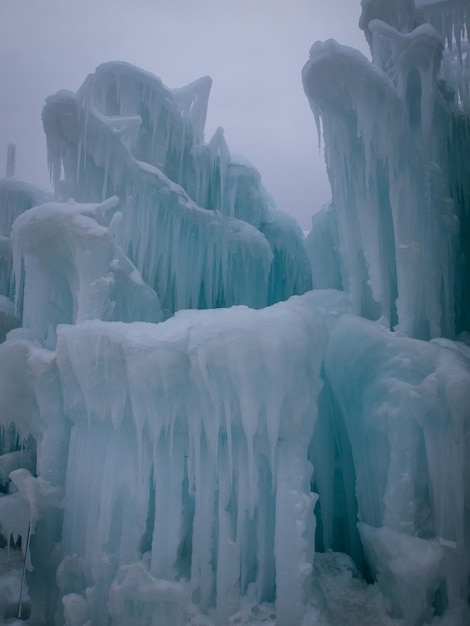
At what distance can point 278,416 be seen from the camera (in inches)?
186

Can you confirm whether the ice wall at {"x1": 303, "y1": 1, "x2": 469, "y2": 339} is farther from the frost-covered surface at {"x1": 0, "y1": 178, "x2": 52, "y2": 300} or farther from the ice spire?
the ice spire

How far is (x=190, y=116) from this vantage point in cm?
1091

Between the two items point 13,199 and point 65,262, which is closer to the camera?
point 65,262

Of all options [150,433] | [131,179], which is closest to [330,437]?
[150,433]

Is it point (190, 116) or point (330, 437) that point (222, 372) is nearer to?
point (330, 437)

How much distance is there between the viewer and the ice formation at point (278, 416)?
15.5 feet

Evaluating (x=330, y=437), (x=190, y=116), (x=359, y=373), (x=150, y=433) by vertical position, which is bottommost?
(x=330, y=437)

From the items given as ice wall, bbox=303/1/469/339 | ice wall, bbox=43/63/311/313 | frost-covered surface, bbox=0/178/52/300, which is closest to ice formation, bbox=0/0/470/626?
ice wall, bbox=303/1/469/339

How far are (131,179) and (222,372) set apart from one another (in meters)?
6.08

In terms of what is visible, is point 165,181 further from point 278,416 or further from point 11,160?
point 11,160

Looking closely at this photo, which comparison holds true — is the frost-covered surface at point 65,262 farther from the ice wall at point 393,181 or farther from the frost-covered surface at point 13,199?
the frost-covered surface at point 13,199

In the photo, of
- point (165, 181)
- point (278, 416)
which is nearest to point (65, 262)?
point (165, 181)

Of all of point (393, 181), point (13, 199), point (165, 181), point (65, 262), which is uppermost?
point (13, 199)

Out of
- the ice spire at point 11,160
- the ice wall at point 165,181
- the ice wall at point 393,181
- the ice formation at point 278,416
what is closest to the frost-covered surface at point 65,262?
the ice formation at point 278,416
